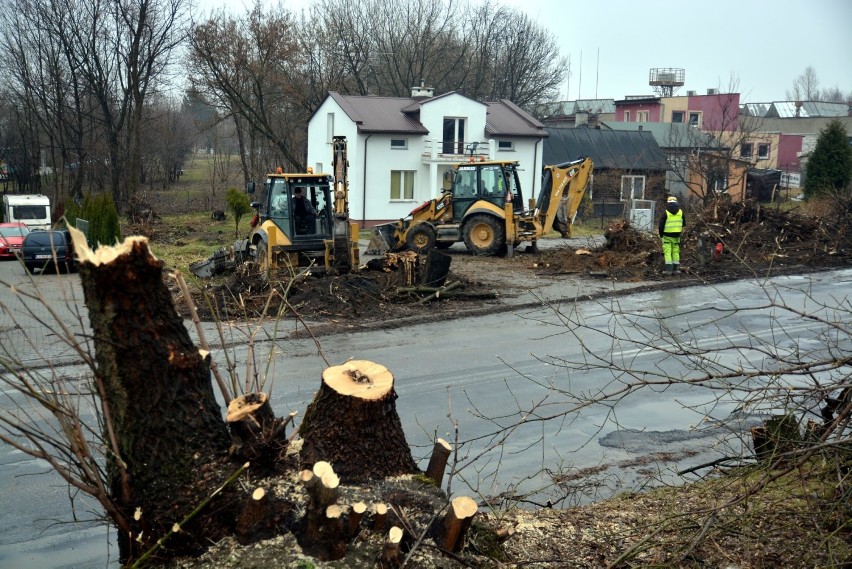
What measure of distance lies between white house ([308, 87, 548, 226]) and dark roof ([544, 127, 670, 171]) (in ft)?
13.0

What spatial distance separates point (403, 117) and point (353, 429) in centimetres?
3477

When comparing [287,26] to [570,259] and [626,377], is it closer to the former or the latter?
[570,259]

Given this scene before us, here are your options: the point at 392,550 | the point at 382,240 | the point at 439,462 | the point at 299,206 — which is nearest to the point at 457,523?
the point at 392,550

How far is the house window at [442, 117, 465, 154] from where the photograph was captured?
38.5 meters

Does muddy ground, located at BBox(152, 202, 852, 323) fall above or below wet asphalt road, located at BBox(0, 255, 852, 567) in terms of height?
above

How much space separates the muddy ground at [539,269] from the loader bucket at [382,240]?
2.00 meters

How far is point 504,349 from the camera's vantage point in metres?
12.8

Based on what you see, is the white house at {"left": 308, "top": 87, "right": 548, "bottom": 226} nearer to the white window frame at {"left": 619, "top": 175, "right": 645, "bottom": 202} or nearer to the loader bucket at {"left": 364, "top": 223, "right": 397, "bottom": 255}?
the white window frame at {"left": 619, "top": 175, "right": 645, "bottom": 202}

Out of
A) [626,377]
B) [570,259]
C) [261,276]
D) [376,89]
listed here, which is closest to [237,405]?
[626,377]

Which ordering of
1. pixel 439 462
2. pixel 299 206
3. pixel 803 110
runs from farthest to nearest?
pixel 803 110 < pixel 299 206 < pixel 439 462

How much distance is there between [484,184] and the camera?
24.1 m

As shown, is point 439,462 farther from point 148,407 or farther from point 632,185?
point 632,185

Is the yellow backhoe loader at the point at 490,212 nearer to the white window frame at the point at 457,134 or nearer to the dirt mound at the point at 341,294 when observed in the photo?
the dirt mound at the point at 341,294

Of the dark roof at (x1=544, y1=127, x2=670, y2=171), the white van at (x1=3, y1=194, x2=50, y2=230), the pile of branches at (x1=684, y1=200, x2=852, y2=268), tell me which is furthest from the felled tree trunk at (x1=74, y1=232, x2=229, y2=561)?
the dark roof at (x1=544, y1=127, x2=670, y2=171)
